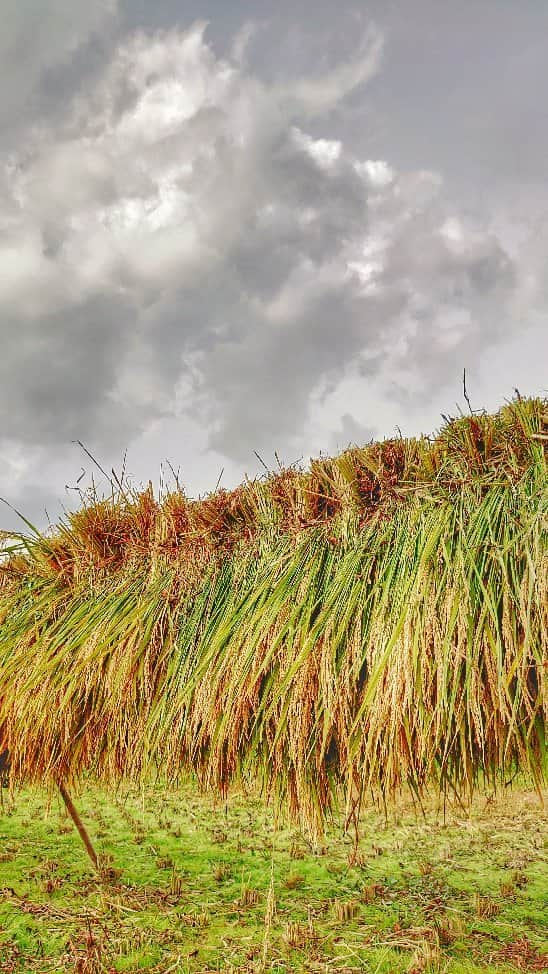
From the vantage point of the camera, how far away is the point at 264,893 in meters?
3.67

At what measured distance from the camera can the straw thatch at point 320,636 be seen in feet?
6.12

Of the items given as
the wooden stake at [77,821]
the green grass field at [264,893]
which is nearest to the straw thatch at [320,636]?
the wooden stake at [77,821]

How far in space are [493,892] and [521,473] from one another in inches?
119

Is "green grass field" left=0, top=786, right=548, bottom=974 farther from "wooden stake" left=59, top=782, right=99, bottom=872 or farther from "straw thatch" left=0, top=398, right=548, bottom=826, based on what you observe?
"straw thatch" left=0, top=398, right=548, bottom=826

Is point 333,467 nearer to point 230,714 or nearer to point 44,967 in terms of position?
point 230,714

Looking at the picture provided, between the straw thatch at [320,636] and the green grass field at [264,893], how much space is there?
1.28 ft

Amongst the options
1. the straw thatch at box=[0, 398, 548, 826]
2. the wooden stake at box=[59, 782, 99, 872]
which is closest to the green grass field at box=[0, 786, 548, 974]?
the wooden stake at box=[59, 782, 99, 872]

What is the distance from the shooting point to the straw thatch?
186cm

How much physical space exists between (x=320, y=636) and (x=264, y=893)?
2546mm

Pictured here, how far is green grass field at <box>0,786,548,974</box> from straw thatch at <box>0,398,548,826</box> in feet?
1.28

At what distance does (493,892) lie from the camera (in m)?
3.59

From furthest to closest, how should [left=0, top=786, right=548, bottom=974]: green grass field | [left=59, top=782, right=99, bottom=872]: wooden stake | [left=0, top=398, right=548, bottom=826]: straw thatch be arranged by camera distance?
[left=59, top=782, right=99, bottom=872]: wooden stake → [left=0, top=786, right=548, bottom=974]: green grass field → [left=0, top=398, right=548, bottom=826]: straw thatch

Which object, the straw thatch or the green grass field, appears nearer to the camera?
the straw thatch

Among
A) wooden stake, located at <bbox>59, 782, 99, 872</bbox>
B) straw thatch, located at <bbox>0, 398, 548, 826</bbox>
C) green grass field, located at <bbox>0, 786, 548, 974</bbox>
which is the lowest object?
green grass field, located at <bbox>0, 786, 548, 974</bbox>
